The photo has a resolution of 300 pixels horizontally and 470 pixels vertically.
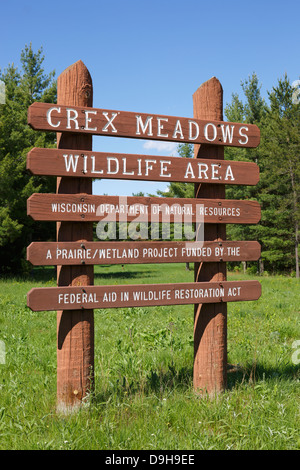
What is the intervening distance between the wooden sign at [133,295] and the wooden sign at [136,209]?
2.24 ft

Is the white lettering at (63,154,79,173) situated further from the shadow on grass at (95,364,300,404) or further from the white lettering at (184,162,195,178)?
the shadow on grass at (95,364,300,404)

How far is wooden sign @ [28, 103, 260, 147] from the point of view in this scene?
4.03 meters

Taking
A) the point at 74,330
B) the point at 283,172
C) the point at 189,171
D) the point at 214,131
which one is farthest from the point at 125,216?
the point at 283,172

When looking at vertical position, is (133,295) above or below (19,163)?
below

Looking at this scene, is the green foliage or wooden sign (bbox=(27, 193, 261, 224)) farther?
the green foliage

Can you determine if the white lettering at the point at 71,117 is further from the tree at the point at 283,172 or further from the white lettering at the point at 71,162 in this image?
the tree at the point at 283,172

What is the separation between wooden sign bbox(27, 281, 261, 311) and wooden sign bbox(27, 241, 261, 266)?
26 cm

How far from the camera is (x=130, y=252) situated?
13.8ft

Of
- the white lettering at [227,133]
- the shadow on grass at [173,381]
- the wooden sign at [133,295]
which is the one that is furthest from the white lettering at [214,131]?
the shadow on grass at [173,381]

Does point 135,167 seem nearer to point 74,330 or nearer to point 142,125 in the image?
point 142,125

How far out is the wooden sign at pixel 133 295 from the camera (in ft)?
12.8

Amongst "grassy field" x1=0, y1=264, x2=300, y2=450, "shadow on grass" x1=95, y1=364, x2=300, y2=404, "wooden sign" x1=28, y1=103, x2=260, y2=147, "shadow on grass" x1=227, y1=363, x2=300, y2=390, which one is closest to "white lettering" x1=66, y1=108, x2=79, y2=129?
"wooden sign" x1=28, y1=103, x2=260, y2=147

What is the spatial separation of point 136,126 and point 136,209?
873 millimetres
